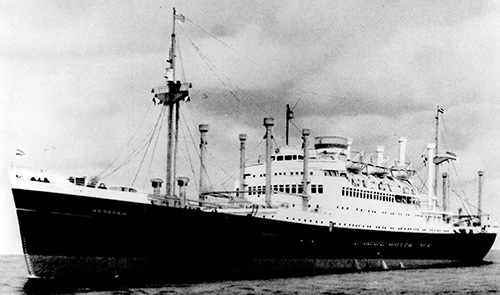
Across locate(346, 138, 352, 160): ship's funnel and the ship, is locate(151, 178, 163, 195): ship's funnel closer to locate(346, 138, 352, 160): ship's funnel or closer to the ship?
the ship

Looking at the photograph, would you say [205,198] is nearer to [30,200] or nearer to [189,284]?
[189,284]

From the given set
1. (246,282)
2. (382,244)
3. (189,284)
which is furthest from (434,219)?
(189,284)

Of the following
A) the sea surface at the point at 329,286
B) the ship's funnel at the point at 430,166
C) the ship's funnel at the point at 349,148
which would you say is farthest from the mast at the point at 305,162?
the ship's funnel at the point at 430,166

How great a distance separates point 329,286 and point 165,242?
7.44 m

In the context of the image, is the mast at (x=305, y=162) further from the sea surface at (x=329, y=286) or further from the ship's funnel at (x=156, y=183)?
the ship's funnel at (x=156, y=183)

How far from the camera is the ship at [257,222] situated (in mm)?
24109

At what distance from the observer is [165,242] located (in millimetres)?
26484

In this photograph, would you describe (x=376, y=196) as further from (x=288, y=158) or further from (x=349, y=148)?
(x=288, y=158)

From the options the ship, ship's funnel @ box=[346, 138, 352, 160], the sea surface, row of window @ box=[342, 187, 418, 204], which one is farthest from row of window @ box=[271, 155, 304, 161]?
the sea surface

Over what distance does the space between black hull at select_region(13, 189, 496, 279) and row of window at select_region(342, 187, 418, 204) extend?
232 centimetres

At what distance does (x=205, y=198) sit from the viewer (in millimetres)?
33656

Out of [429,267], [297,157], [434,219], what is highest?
[297,157]

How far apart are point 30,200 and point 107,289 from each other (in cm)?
483

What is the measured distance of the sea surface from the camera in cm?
2267
